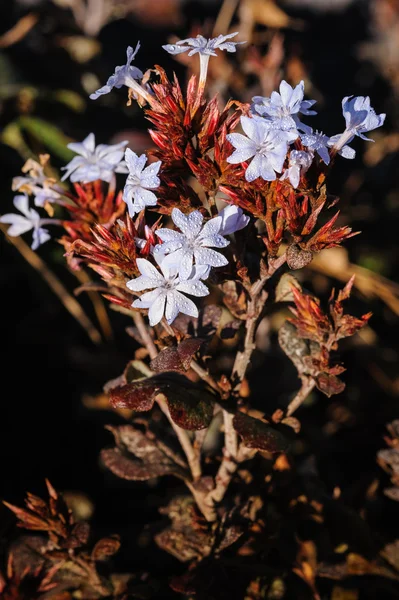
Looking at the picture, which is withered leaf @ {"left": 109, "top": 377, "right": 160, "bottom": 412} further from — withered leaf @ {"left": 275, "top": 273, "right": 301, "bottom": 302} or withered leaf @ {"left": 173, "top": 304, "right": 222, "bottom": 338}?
withered leaf @ {"left": 275, "top": 273, "right": 301, "bottom": 302}

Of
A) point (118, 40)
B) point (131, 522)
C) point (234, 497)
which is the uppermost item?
point (118, 40)

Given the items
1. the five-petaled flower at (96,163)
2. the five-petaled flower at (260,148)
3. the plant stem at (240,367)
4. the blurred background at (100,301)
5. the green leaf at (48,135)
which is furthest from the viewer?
the green leaf at (48,135)

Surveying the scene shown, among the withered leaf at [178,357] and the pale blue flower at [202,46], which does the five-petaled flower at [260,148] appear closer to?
the pale blue flower at [202,46]

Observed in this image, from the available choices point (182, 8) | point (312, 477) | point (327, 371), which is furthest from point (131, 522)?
point (182, 8)

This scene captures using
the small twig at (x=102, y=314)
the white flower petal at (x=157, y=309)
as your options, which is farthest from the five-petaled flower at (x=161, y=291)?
the small twig at (x=102, y=314)

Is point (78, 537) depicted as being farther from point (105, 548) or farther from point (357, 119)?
point (357, 119)

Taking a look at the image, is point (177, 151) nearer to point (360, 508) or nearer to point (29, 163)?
point (29, 163)

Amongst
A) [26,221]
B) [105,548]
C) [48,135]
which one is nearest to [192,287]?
[26,221]
